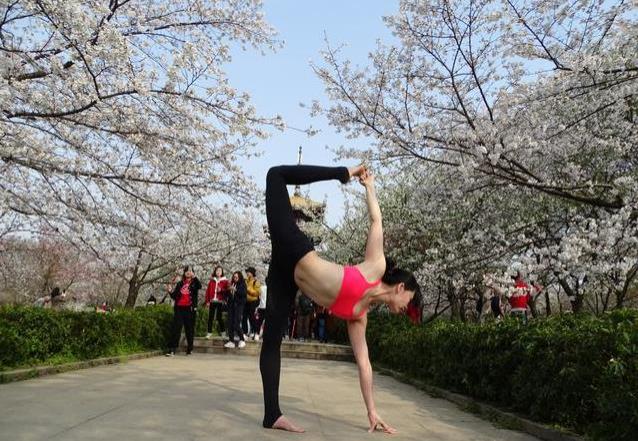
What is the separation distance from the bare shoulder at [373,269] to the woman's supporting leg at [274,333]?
56 cm

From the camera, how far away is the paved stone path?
381cm

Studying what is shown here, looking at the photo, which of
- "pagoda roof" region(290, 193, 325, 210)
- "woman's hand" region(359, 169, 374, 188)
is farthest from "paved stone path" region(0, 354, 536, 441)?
"pagoda roof" region(290, 193, 325, 210)

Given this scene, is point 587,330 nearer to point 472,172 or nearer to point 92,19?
point 472,172

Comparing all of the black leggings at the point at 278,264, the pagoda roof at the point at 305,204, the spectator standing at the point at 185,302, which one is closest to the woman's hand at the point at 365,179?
the black leggings at the point at 278,264

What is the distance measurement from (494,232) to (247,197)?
16.5ft

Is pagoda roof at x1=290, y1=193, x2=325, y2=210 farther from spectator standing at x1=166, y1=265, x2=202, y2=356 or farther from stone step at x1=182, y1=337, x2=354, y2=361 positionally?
spectator standing at x1=166, y1=265, x2=202, y2=356

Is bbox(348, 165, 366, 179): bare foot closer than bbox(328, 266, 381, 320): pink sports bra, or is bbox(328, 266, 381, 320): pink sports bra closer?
bbox(328, 266, 381, 320): pink sports bra

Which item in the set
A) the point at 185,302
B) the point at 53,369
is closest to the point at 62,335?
the point at 53,369

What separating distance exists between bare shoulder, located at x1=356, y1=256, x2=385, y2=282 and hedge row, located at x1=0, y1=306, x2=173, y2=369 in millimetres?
4911

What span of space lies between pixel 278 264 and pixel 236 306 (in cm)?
893

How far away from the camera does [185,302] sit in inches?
467

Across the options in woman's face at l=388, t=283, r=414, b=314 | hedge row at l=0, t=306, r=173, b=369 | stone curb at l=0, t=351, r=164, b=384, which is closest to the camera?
woman's face at l=388, t=283, r=414, b=314

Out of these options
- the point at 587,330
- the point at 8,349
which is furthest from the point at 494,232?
the point at 8,349

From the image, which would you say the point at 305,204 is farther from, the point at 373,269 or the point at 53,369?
the point at 373,269
